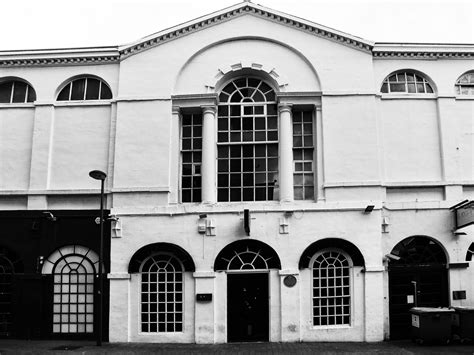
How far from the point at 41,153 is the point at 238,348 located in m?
9.30

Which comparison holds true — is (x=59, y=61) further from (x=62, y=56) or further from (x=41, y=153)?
(x=41, y=153)

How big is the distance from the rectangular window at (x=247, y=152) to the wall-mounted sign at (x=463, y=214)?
19.3 feet

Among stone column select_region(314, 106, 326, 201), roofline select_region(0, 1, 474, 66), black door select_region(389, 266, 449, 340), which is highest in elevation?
roofline select_region(0, 1, 474, 66)

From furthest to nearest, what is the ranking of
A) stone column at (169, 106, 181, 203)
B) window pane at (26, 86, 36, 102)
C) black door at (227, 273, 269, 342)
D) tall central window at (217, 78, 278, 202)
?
1. window pane at (26, 86, 36, 102)
2. tall central window at (217, 78, 278, 202)
3. stone column at (169, 106, 181, 203)
4. black door at (227, 273, 269, 342)

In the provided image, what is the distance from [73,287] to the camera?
17719 mm

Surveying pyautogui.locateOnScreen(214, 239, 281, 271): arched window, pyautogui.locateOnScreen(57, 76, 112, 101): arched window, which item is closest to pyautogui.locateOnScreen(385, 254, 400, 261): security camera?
pyautogui.locateOnScreen(214, 239, 281, 271): arched window

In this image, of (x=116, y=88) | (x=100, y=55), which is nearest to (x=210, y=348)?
(x=116, y=88)

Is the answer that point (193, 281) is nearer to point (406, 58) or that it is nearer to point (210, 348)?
point (210, 348)

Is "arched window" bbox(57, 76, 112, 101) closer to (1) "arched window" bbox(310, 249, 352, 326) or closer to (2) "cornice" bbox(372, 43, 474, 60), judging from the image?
(1) "arched window" bbox(310, 249, 352, 326)

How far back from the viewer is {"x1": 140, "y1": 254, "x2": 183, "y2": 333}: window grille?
17219mm

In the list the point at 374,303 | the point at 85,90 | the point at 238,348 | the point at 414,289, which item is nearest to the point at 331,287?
the point at 374,303

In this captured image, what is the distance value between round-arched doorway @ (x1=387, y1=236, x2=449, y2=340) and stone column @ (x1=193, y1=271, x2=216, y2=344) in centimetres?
576

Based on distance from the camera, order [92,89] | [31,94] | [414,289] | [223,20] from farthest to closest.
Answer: [31,94] → [92,89] → [223,20] → [414,289]

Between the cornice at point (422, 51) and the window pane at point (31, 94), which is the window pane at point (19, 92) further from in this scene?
the cornice at point (422, 51)
